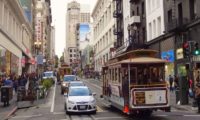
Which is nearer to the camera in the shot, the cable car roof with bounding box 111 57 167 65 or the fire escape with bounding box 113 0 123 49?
the cable car roof with bounding box 111 57 167 65

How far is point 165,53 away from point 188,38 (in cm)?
720

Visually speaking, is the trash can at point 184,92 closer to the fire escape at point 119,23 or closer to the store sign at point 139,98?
the store sign at point 139,98

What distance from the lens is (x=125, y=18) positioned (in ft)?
220

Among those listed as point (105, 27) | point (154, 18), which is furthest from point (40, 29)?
point (154, 18)

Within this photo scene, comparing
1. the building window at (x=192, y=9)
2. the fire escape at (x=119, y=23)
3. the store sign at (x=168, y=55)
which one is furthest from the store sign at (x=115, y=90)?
the fire escape at (x=119, y=23)

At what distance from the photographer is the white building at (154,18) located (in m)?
46.1

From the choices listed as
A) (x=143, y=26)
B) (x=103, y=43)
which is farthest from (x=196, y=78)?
(x=103, y=43)

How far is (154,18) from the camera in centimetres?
4881

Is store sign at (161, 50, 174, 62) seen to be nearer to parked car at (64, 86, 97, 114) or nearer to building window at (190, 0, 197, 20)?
building window at (190, 0, 197, 20)

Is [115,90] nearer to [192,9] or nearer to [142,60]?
[142,60]

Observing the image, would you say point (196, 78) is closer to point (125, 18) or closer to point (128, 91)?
point (128, 91)

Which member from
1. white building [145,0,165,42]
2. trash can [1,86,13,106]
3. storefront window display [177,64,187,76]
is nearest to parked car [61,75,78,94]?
storefront window display [177,64,187,76]

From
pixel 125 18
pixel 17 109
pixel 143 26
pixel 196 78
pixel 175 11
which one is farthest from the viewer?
pixel 125 18

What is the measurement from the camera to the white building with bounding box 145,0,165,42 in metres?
46.1
